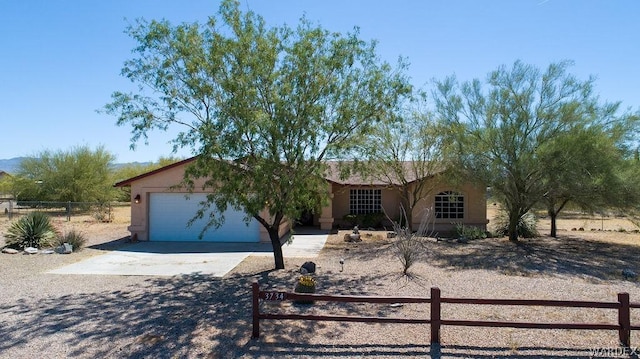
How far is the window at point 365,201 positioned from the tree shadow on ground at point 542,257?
6306 mm

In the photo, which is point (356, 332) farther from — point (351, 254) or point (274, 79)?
point (351, 254)

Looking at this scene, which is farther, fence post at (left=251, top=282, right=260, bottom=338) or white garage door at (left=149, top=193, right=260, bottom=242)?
white garage door at (left=149, top=193, right=260, bottom=242)

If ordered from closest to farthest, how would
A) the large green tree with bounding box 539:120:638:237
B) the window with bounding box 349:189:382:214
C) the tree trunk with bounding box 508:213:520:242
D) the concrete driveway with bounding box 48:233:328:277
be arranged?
the concrete driveway with bounding box 48:233:328:277 → the large green tree with bounding box 539:120:638:237 → the tree trunk with bounding box 508:213:520:242 → the window with bounding box 349:189:382:214

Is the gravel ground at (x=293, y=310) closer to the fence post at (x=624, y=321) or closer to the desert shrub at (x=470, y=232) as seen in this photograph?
the fence post at (x=624, y=321)

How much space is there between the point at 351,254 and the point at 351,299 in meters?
8.17

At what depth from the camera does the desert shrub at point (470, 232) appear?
18766 mm

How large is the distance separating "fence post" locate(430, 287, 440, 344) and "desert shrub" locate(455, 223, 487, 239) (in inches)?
524

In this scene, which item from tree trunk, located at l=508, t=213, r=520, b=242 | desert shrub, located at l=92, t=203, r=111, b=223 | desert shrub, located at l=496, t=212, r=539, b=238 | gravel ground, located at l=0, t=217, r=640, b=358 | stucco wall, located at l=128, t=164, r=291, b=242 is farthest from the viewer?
desert shrub, located at l=92, t=203, r=111, b=223

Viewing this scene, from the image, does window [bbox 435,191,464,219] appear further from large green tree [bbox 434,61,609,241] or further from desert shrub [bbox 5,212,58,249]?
desert shrub [bbox 5,212,58,249]

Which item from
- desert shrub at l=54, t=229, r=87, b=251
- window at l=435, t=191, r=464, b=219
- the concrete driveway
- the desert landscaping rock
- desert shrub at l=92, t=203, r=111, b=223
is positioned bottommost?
the concrete driveway

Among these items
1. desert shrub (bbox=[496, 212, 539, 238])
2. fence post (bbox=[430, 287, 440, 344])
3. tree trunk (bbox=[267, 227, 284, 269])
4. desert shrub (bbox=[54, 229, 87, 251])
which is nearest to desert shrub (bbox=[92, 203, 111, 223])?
desert shrub (bbox=[54, 229, 87, 251])

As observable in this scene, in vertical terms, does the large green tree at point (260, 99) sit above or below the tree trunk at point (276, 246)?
above

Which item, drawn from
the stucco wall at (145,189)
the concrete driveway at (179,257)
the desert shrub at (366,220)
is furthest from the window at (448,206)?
the stucco wall at (145,189)

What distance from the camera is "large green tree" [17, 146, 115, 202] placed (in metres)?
33.6
